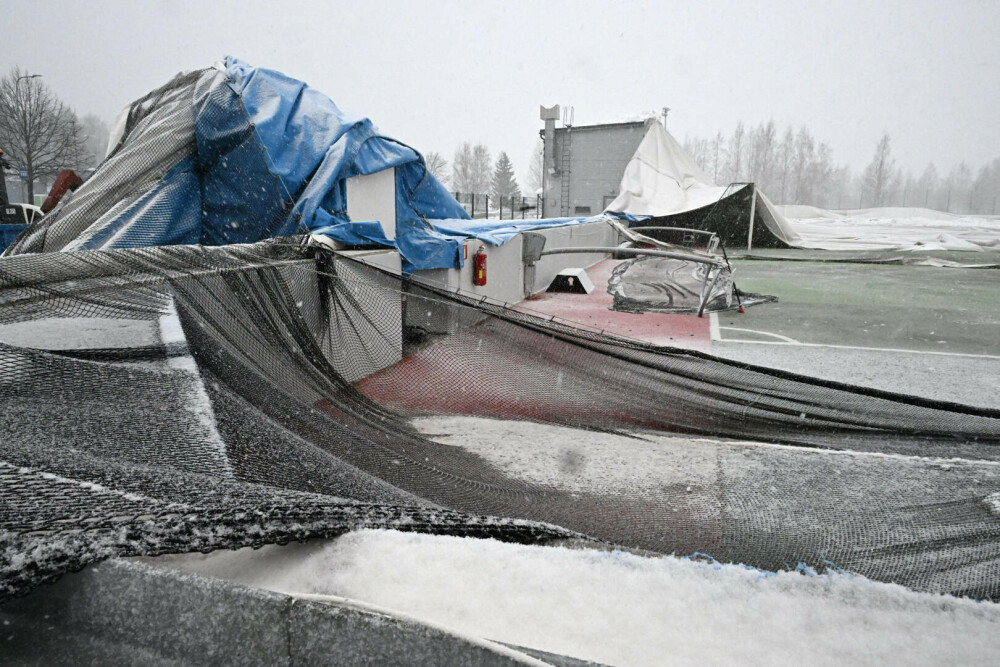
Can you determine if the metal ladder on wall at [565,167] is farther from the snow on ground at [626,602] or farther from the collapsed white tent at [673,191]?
the snow on ground at [626,602]

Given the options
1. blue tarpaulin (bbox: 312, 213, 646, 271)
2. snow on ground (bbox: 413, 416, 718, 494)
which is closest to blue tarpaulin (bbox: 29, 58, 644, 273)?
blue tarpaulin (bbox: 312, 213, 646, 271)

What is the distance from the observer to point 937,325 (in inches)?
357

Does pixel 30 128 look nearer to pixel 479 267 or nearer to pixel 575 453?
pixel 479 267

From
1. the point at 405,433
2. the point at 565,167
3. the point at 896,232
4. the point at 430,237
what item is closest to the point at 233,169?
the point at 430,237

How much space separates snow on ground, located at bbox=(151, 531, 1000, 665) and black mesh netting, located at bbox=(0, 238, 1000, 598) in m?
0.08

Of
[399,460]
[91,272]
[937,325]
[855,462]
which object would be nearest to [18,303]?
[91,272]

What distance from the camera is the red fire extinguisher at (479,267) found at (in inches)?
328

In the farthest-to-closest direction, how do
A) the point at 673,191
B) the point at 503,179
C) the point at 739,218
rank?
the point at 503,179 < the point at 673,191 < the point at 739,218

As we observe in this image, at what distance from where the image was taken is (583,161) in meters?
26.8

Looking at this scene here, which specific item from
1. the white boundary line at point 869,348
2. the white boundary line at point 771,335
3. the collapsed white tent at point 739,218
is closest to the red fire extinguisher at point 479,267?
the white boundary line at point 869,348

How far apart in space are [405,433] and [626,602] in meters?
2.30

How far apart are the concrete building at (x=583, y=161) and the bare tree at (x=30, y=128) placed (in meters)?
22.0

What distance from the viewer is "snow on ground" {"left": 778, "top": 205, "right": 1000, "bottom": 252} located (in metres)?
21.1

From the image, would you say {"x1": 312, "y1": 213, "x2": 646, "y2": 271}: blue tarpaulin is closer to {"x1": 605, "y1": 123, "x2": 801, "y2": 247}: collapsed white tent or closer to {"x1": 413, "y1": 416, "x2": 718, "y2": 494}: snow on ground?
{"x1": 413, "y1": 416, "x2": 718, "y2": 494}: snow on ground
